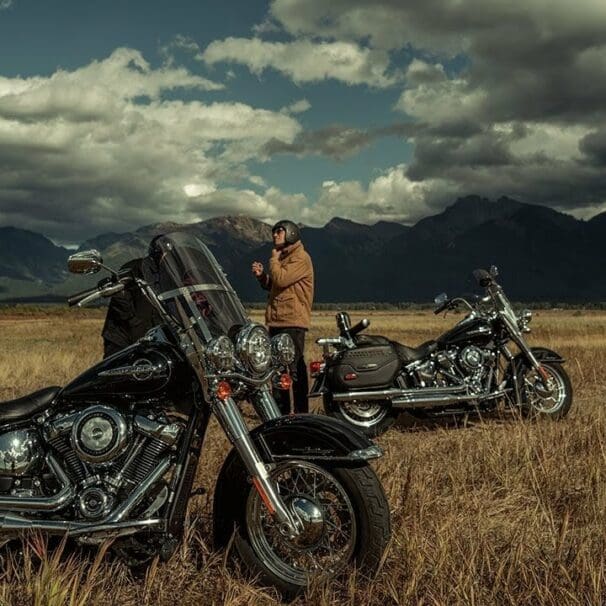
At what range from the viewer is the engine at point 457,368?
812 centimetres

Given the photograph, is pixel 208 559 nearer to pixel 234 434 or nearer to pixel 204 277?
pixel 234 434

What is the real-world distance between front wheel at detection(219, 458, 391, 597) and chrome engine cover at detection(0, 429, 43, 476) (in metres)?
0.91

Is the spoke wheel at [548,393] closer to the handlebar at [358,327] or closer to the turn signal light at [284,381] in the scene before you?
the handlebar at [358,327]

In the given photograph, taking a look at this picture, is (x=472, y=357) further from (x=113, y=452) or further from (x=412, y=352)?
(x=113, y=452)

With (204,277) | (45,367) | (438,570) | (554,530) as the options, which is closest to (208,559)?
(438,570)

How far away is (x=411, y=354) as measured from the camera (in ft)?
26.8

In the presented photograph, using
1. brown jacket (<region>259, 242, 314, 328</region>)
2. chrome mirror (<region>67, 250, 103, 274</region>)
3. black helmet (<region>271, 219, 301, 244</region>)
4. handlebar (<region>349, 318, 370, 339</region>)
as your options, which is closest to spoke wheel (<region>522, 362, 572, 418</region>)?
handlebar (<region>349, 318, 370, 339</region>)

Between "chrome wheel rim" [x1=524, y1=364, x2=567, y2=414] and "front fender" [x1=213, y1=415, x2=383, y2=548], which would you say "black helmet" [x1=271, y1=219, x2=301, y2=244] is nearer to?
"chrome wheel rim" [x1=524, y1=364, x2=567, y2=414]

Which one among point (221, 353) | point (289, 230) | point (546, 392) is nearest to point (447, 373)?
point (546, 392)

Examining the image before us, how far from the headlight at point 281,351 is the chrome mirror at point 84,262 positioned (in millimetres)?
864

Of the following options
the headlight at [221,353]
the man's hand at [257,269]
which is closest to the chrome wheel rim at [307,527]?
the headlight at [221,353]

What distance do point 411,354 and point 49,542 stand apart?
5.29 meters

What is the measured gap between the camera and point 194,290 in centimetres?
342

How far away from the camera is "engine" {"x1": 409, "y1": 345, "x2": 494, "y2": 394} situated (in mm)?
8117
